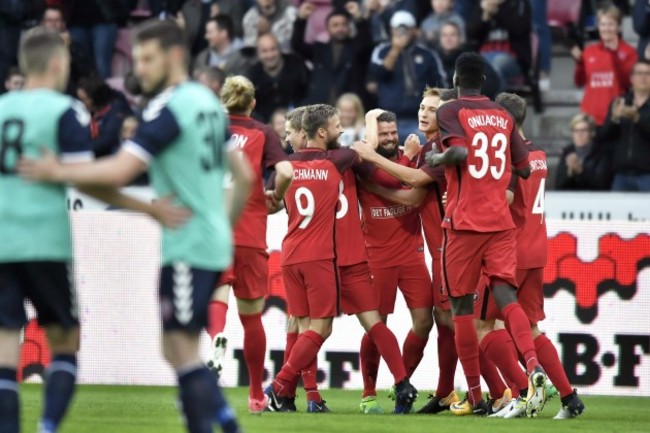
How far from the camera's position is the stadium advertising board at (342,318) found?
41.6 ft

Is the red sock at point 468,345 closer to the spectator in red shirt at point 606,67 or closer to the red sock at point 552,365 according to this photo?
the red sock at point 552,365

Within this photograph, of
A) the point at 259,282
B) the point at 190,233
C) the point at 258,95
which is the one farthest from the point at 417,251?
the point at 258,95

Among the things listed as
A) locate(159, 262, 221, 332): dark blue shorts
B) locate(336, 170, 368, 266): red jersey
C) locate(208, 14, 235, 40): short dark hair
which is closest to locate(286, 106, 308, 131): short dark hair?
locate(336, 170, 368, 266): red jersey

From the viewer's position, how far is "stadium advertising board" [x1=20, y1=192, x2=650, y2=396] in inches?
499

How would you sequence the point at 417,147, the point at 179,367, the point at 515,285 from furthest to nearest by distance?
the point at 417,147 < the point at 515,285 < the point at 179,367

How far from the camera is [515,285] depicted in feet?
32.8

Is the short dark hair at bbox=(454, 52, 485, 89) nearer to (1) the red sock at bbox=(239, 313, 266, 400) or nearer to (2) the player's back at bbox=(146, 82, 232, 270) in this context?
(1) the red sock at bbox=(239, 313, 266, 400)

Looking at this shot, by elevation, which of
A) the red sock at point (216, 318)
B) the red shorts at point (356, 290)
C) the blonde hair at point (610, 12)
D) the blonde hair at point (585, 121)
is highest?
the blonde hair at point (610, 12)

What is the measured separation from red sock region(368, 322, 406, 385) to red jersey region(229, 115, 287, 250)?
1112 millimetres

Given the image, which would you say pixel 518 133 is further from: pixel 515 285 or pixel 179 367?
pixel 179 367

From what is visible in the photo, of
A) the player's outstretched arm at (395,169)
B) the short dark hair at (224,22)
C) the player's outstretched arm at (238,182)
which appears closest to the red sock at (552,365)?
the player's outstretched arm at (395,169)

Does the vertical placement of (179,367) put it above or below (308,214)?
below

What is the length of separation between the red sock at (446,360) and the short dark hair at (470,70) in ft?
6.46

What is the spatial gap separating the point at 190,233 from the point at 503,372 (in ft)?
14.3
